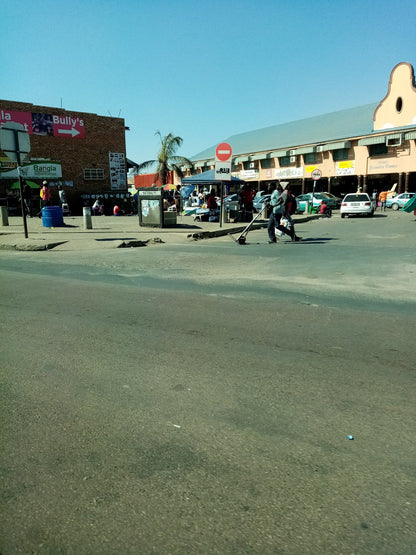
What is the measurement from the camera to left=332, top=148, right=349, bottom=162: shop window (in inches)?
1552

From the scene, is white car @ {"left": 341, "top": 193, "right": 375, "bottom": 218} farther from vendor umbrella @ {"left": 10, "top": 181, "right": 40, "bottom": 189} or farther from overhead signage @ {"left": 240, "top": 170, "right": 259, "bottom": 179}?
overhead signage @ {"left": 240, "top": 170, "right": 259, "bottom": 179}

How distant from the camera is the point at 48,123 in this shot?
28953 millimetres

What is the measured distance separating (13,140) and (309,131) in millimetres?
38592

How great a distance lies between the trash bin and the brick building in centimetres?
1100

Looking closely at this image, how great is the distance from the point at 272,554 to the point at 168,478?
0.68 m

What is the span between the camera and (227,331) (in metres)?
4.61

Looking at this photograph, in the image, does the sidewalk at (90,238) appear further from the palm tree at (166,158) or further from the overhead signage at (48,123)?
the palm tree at (166,158)

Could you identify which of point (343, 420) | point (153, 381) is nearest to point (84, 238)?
point (153, 381)

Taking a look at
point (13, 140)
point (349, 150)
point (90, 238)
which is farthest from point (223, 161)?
point (349, 150)

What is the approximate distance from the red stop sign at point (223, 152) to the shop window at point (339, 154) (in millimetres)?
27962

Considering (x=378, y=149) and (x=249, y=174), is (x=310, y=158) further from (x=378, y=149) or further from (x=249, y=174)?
(x=249, y=174)

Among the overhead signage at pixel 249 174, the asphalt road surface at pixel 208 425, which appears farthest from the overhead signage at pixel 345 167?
the asphalt road surface at pixel 208 425

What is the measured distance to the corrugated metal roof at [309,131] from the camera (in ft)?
133

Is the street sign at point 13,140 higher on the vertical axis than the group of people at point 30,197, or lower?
higher
